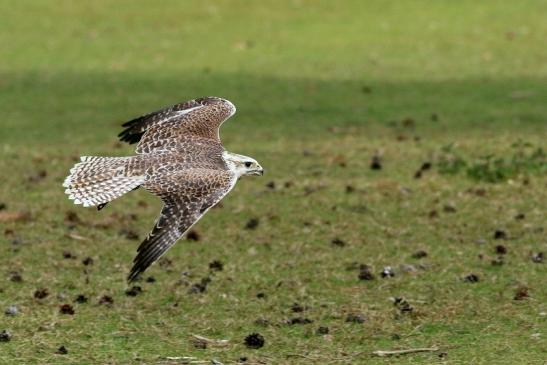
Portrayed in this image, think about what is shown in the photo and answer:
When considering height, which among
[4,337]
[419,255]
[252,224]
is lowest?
[4,337]

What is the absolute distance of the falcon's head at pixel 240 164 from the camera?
834 centimetres

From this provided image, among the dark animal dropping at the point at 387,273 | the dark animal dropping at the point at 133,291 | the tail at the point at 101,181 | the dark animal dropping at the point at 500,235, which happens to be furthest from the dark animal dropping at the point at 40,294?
the dark animal dropping at the point at 500,235

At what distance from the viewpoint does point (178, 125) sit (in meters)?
8.98

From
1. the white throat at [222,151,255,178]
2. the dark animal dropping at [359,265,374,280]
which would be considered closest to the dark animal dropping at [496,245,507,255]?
the dark animal dropping at [359,265,374,280]

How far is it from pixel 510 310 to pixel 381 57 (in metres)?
12.3

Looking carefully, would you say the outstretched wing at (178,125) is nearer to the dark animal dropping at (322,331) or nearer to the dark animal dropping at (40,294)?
the dark animal dropping at (40,294)

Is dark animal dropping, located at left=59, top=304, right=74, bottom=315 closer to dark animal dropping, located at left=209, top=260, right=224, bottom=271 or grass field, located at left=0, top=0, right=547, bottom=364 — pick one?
grass field, located at left=0, top=0, right=547, bottom=364

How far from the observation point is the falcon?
7.50 m

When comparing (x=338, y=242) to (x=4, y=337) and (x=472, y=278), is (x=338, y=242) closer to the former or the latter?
(x=472, y=278)

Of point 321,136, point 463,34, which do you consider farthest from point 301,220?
point 463,34

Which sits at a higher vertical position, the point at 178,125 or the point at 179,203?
the point at 178,125

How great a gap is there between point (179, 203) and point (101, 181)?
28.4 inches

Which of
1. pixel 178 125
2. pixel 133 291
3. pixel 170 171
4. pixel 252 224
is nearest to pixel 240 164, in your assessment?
pixel 170 171

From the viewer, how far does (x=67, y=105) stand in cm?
1661
